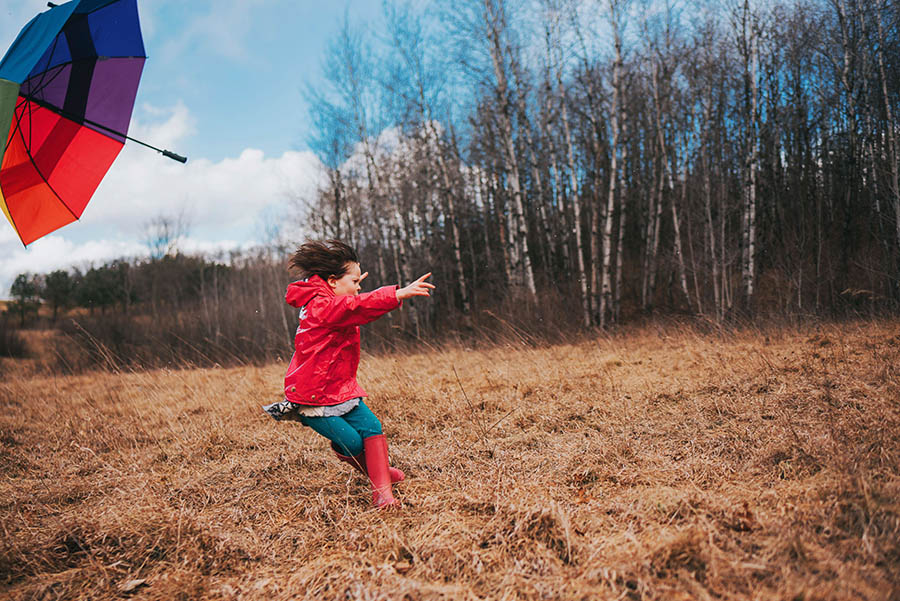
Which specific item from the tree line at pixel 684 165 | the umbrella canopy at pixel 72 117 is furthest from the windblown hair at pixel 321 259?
the tree line at pixel 684 165

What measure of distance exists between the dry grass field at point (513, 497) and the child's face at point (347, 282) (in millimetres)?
1227

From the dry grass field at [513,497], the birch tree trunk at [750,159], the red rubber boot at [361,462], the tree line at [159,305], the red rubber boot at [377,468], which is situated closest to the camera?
the dry grass field at [513,497]

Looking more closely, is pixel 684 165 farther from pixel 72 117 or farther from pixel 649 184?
pixel 72 117

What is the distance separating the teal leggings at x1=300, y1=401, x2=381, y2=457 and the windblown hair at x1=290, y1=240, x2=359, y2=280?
0.80 meters

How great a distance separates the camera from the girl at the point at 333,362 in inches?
102

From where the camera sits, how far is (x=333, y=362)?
8.81 feet

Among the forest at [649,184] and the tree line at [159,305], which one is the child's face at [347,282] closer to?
the forest at [649,184]

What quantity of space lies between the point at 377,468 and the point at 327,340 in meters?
0.79

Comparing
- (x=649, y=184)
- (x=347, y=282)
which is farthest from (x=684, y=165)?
(x=347, y=282)

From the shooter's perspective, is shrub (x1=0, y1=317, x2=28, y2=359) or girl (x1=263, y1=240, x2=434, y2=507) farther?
shrub (x1=0, y1=317, x2=28, y2=359)

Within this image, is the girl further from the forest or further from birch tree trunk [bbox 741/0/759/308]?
birch tree trunk [bbox 741/0/759/308]

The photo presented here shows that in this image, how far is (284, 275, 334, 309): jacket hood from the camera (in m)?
2.73

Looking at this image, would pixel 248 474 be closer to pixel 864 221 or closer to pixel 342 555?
pixel 342 555

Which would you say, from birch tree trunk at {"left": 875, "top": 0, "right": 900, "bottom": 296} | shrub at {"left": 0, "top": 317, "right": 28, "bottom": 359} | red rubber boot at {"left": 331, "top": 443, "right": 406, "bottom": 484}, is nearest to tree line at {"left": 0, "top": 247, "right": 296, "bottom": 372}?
shrub at {"left": 0, "top": 317, "right": 28, "bottom": 359}
